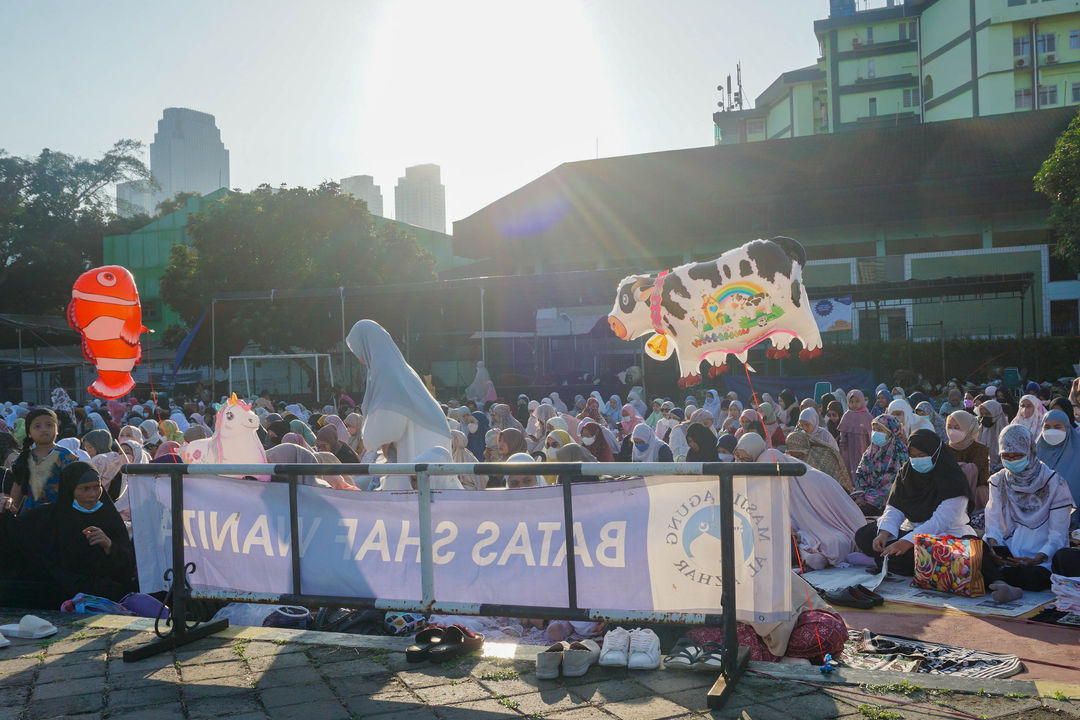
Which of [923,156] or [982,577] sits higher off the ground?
[923,156]

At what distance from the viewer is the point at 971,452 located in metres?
7.79

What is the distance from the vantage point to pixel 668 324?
6.02 meters

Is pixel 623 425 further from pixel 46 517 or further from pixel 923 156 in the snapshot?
pixel 923 156

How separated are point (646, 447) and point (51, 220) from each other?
132 ft

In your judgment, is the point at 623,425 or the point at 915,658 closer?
the point at 915,658

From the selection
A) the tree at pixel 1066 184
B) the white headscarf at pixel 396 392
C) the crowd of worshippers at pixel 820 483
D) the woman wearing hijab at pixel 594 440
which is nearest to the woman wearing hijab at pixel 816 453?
the crowd of worshippers at pixel 820 483

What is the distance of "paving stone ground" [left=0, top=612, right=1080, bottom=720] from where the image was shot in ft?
11.2

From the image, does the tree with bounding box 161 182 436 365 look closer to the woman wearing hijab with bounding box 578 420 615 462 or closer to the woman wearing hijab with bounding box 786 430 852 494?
the woman wearing hijab with bounding box 578 420 615 462

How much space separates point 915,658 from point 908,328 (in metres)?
26.0

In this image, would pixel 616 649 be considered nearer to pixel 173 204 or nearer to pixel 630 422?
pixel 630 422

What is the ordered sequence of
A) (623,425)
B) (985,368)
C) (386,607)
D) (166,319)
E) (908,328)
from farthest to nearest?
(166,319)
(908,328)
(985,368)
(623,425)
(386,607)

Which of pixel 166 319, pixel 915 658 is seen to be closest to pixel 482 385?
pixel 915 658

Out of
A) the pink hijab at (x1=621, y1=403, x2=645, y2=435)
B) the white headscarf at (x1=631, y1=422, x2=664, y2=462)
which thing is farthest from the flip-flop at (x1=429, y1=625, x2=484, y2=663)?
the pink hijab at (x1=621, y1=403, x2=645, y2=435)

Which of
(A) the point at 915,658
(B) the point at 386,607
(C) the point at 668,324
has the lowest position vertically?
(A) the point at 915,658
